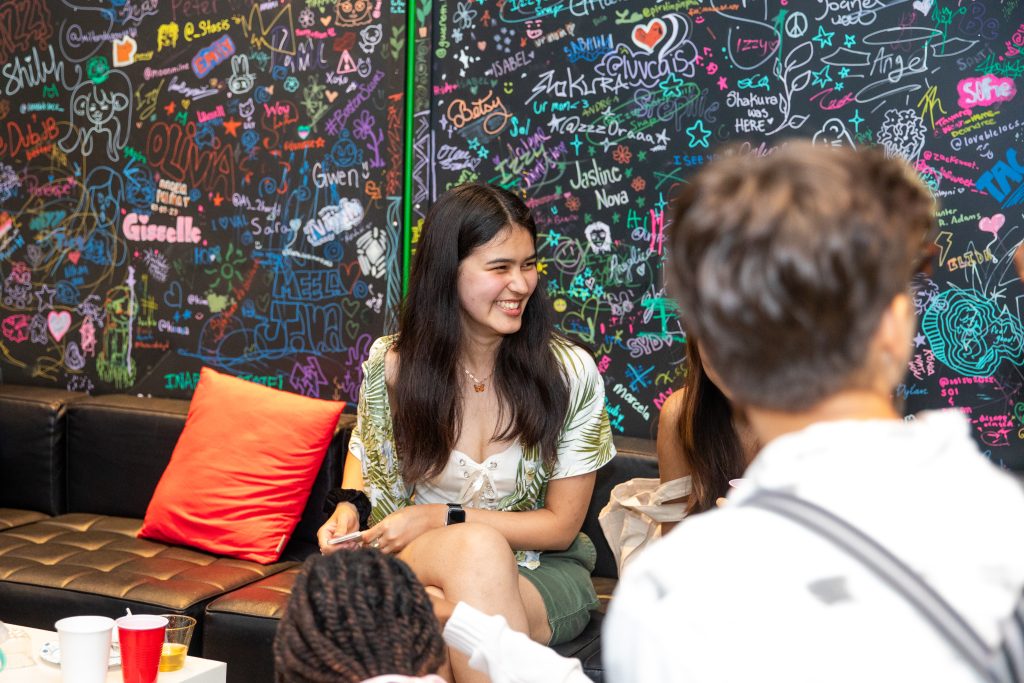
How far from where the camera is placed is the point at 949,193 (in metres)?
3.03

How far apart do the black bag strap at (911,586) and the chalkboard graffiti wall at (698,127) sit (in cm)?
231

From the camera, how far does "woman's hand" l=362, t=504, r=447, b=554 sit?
7.65ft

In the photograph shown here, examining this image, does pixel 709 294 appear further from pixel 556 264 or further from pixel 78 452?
pixel 78 452

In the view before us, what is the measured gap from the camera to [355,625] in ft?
3.49

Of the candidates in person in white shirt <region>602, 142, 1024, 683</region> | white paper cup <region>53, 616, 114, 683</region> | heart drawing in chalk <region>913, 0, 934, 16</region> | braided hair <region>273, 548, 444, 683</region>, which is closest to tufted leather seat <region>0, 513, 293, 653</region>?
white paper cup <region>53, 616, 114, 683</region>

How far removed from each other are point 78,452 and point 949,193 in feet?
9.77

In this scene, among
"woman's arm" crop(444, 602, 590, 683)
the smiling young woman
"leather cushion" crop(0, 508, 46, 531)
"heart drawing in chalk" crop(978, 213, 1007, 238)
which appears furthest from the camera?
"leather cushion" crop(0, 508, 46, 531)

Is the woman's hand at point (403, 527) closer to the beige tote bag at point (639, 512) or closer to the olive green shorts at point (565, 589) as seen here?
the olive green shorts at point (565, 589)

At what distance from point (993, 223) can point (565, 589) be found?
162 cm

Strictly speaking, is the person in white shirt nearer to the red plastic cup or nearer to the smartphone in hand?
the red plastic cup

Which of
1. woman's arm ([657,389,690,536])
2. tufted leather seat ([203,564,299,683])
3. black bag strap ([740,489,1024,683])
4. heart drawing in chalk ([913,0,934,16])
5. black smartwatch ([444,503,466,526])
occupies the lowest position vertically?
tufted leather seat ([203,564,299,683])

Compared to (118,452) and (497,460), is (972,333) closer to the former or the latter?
(497,460)

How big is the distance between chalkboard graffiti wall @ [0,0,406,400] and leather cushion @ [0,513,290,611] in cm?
77

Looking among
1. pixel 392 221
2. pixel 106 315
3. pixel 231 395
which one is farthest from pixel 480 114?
pixel 106 315
